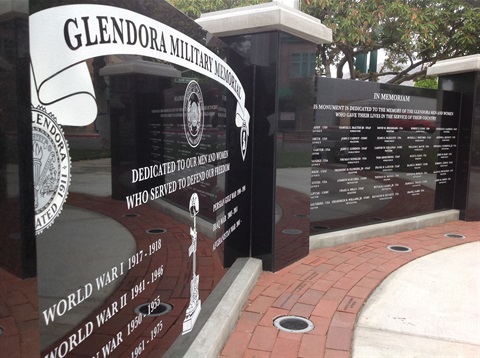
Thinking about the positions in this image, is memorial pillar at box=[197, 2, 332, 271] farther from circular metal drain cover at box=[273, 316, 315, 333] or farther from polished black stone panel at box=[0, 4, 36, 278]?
polished black stone panel at box=[0, 4, 36, 278]

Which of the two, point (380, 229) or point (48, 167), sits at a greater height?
point (48, 167)

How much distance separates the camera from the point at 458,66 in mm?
6961

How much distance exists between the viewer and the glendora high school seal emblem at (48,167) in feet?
4.27

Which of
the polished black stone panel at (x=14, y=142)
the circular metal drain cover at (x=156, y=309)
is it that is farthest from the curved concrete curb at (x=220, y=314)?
the polished black stone panel at (x=14, y=142)

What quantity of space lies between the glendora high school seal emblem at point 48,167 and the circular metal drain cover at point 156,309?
2.69 feet

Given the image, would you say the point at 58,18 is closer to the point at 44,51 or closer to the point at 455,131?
the point at 44,51

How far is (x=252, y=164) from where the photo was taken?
4.41m

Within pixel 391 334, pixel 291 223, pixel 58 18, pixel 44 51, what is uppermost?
pixel 58 18

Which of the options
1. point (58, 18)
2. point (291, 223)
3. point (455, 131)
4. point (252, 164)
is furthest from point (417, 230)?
point (58, 18)

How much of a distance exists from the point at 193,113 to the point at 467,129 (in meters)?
5.81

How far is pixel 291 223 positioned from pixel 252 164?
0.80m

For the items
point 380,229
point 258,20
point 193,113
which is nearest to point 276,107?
point 258,20

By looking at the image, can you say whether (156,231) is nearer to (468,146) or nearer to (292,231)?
(292,231)

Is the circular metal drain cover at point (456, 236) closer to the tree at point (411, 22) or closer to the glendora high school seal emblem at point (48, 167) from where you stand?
the tree at point (411, 22)
